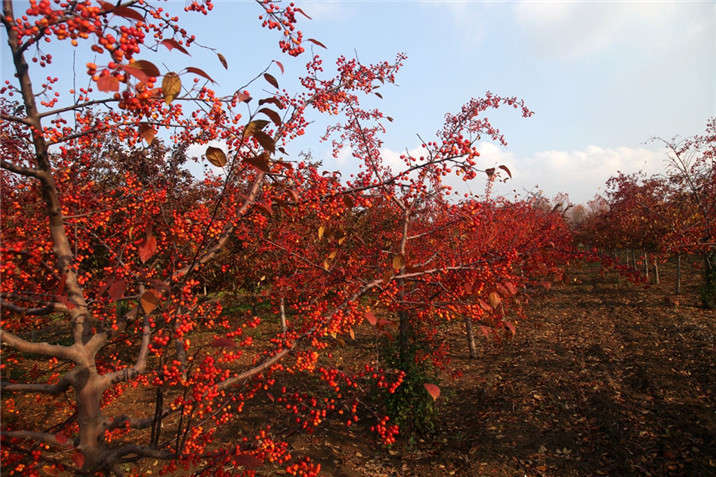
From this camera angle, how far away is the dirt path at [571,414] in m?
5.63

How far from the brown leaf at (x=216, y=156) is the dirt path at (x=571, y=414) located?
19.0 feet

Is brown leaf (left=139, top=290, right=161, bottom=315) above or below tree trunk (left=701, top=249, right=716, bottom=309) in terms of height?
above

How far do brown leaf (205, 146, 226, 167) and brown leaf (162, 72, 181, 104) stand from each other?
27 cm

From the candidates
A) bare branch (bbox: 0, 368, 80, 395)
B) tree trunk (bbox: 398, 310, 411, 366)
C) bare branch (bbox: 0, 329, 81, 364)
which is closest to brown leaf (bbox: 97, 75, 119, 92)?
bare branch (bbox: 0, 329, 81, 364)

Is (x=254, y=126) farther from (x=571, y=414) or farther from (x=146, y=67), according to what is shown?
(x=571, y=414)

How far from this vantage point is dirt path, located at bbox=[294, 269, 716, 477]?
5.63 metres

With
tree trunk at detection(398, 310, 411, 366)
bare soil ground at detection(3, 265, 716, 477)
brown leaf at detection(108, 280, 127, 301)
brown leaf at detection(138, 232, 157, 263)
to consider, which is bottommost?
bare soil ground at detection(3, 265, 716, 477)

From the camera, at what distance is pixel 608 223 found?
19.5m

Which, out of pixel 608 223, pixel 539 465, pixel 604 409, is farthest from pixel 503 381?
pixel 608 223

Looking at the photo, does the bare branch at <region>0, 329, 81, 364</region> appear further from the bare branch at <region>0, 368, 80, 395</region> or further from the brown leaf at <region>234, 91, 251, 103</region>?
the brown leaf at <region>234, 91, 251, 103</region>

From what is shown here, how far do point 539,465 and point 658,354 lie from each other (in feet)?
20.3

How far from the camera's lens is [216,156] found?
1697 millimetres

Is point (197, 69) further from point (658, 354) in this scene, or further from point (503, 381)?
point (658, 354)

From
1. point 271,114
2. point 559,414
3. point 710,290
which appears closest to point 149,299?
point 271,114
